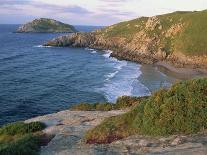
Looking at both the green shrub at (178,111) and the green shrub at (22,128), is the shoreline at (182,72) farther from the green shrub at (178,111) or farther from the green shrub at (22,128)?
the green shrub at (178,111)

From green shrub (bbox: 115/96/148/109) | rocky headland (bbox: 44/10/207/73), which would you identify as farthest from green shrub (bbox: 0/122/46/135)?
rocky headland (bbox: 44/10/207/73)

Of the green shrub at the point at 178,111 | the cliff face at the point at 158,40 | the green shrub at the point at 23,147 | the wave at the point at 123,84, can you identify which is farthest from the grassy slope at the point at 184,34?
the green shrub at the point at 23,147

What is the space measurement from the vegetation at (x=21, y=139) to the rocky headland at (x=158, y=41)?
77.5 metres

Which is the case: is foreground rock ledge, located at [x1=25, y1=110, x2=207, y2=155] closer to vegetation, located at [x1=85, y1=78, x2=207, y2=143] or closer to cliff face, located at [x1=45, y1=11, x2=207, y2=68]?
vegetation, located at [x1=85, y1=78, x2=207, y2=143]

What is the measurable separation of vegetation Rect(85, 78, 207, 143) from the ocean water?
33.3 meters

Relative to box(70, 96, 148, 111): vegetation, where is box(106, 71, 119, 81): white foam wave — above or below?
below

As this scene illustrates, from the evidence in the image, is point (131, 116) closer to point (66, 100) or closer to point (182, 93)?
point (182, 93)

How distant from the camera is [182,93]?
24891mm

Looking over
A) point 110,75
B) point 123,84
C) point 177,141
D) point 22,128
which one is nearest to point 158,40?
point 110,75

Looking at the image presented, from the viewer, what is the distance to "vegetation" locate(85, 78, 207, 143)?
77.2ft

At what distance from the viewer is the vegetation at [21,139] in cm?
2223

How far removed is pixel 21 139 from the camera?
2480cm

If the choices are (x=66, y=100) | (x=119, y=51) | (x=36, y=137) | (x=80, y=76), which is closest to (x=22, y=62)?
(x=80, y=76)

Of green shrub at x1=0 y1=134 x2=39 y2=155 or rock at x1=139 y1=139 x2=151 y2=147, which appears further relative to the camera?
rock at x1=139 y1=139 x2=151 y2=147
